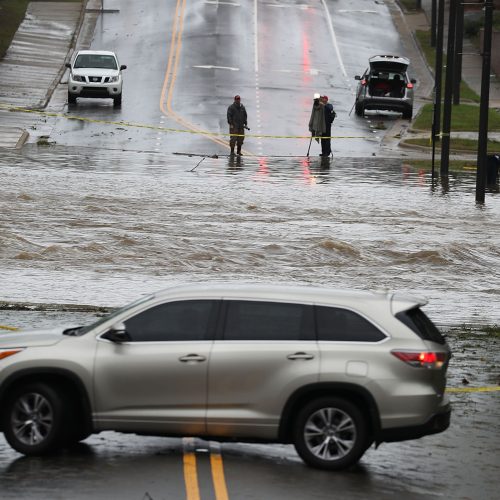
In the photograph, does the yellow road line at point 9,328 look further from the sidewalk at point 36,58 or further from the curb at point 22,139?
the sidewalk at point 36,58

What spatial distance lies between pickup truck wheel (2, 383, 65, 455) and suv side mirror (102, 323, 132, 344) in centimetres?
64

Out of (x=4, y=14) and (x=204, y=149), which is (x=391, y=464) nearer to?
(x=204, y=149)

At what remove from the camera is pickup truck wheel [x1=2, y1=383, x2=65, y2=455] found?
11.5 m

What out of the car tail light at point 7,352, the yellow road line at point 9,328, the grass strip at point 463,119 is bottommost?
the yellow road line at point 9,328

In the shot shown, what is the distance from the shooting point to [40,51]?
6050 cm

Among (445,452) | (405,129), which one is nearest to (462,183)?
(405,129)

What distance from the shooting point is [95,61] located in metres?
51.2

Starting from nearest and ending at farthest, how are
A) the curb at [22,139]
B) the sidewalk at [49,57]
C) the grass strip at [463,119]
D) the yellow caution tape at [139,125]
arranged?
1. the curb at [22,139]
2. the yellow caution tape at [139,125]
3. the grass strip at [463,119]
4. the sidewalk at [49,57]

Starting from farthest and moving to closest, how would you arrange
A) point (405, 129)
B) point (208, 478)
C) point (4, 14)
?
point (4, 14), point (405, 129), point (208, 478)

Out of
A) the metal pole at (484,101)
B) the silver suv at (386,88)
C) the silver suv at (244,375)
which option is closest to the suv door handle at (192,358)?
the silver suv at (244,375)

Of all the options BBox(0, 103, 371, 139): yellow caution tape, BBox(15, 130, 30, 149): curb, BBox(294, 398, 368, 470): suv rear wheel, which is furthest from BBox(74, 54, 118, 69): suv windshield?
BBox(294, 398, 368, 470): suv rear wheel

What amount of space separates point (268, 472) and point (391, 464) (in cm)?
120

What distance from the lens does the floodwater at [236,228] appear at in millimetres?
22984

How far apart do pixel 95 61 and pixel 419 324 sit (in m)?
41.0
